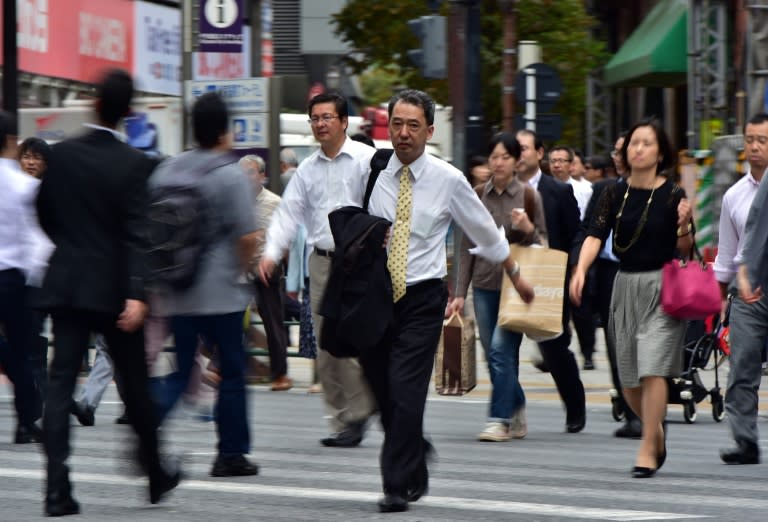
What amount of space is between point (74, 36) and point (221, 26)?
18.1m

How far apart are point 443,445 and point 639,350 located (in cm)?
206

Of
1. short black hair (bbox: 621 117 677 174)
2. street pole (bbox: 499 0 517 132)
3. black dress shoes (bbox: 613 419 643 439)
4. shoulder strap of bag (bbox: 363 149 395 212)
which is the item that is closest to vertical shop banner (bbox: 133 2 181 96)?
street pole (bbox: 499 0 517 132)

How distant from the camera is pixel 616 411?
40.5ft

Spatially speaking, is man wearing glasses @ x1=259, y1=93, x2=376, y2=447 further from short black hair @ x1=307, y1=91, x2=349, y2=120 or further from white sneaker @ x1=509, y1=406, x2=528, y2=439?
white sneaker @ x1=509, y1=406, x2=528, y2=439

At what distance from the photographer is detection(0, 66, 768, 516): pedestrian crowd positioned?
24.3 ft

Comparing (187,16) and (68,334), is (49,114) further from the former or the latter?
(68,334)

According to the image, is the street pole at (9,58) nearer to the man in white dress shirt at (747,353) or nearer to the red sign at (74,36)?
the man in white dress shirt at (747,353)

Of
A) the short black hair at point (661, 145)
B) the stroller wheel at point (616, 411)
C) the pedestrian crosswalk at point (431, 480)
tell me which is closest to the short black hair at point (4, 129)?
the pedestrian crosswalk at point (431, 480)

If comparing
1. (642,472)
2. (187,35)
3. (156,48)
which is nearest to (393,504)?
(642,472)

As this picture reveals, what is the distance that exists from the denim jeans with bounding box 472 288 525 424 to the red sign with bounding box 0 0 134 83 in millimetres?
21208

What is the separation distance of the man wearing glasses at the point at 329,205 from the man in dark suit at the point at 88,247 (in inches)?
117

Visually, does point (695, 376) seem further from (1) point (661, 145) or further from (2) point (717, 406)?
(1) point (661, 145)

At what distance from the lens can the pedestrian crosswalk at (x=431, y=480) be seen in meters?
7.72

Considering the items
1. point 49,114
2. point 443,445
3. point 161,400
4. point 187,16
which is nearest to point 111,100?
point 161,400
